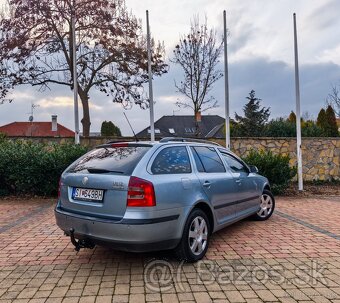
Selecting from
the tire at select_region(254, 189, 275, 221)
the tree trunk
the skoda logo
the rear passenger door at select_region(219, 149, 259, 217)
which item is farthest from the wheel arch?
the tree trunk

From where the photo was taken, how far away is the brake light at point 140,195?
3643mm

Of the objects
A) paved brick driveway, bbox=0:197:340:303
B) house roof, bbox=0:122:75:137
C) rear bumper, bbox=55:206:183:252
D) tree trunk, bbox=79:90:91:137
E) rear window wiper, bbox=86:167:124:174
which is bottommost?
paved brick driveway, bbox=0:197:340:303

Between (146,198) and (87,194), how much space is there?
2.61 feet

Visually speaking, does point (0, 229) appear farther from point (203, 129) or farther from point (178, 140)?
point (203, 129)

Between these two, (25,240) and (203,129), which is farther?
(203,129)

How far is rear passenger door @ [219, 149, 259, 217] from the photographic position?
539cm

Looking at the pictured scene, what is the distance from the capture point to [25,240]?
525cm

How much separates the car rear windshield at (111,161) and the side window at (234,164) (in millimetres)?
1884

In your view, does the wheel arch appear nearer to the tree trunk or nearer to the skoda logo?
the skoda logo

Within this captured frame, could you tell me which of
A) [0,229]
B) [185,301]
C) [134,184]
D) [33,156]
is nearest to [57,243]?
[0,229]

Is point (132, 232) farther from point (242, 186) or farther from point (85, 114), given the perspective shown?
point (85, 114)

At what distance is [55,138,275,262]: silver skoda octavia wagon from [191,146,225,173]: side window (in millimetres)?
21

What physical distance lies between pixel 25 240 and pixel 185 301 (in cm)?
319

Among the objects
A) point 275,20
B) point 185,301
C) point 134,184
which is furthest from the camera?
point 275,20
